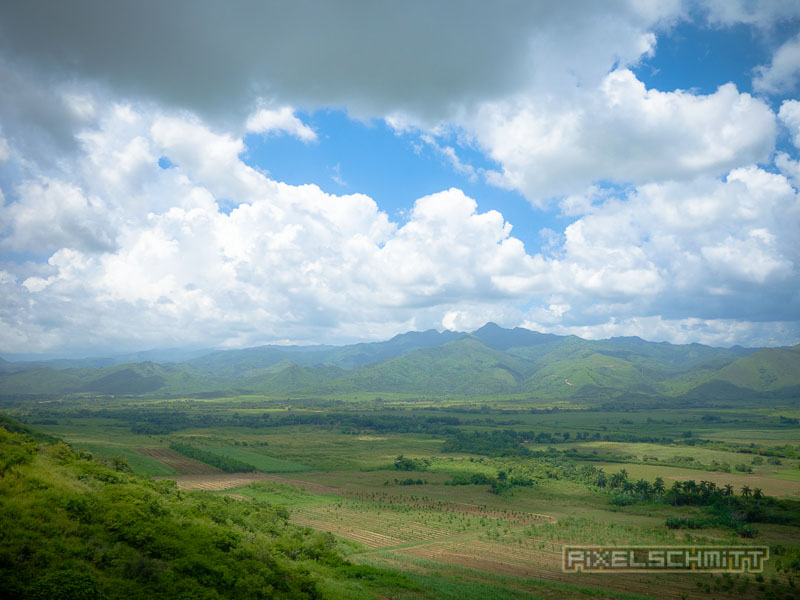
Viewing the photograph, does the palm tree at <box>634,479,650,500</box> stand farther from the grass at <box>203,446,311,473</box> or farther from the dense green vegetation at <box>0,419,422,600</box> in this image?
the grass at <box>203,446,311,473</box>

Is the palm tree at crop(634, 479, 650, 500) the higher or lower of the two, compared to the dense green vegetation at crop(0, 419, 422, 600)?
lower

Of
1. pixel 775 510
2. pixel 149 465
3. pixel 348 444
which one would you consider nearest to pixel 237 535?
pixel 775 510

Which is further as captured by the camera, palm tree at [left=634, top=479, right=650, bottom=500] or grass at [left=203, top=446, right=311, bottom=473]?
grass at [left=203, top=446, right=311, bottom=473]

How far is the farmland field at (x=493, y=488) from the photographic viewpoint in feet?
129

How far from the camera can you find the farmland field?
39.3m

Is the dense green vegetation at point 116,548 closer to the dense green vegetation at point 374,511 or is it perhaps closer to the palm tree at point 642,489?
Result: the dense green vegetation at point 374,511

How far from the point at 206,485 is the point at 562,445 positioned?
117 metres

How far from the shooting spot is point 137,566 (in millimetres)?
18375

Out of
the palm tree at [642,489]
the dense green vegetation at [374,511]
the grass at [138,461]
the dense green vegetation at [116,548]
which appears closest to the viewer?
the dense green vegetation at [116,548]

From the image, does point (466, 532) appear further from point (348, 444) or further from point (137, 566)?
point (348, 444)

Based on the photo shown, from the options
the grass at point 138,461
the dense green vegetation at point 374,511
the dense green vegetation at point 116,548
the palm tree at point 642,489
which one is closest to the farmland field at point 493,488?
the dense green vegetation at point 374,511

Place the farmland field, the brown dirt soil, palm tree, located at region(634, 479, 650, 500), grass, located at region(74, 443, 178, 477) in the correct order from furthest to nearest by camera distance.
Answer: the brown dirt soil, grass, located at region(74, 443, 178, 477), palm tree, located at region(634, 479, 650, 500), the farmland field

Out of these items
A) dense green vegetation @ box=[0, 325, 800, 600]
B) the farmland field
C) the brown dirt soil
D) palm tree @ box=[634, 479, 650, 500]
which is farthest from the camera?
the brown dirt soil

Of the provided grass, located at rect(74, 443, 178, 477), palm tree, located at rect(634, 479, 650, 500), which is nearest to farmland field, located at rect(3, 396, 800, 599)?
grass, located at rect(74, 443, 178, 477)
